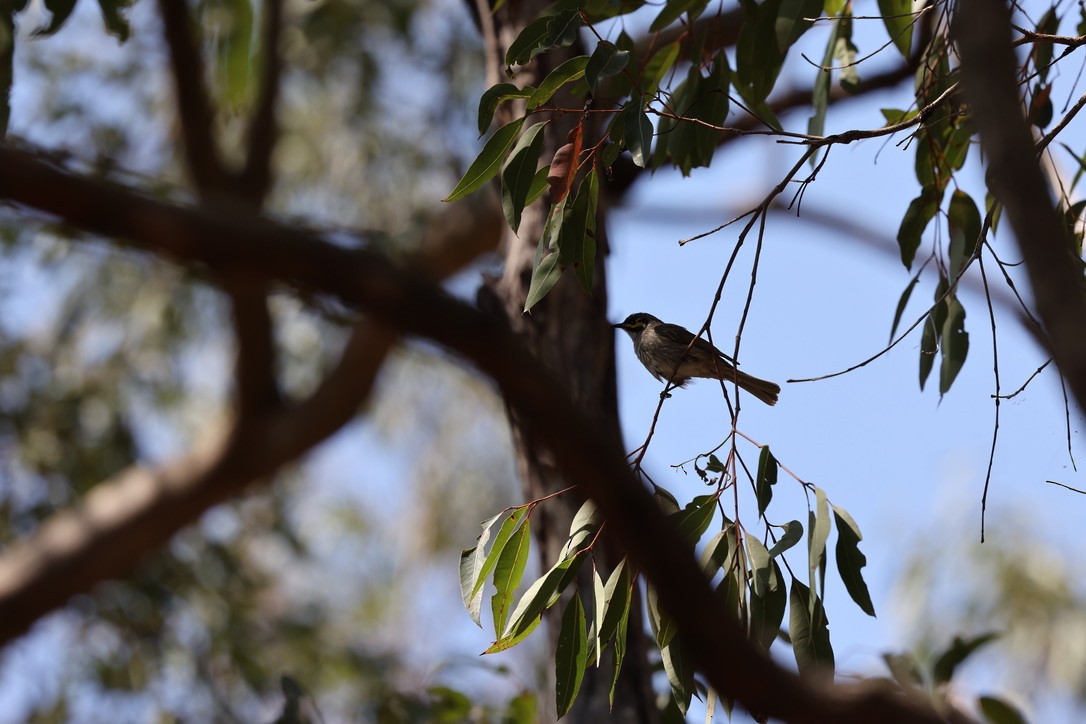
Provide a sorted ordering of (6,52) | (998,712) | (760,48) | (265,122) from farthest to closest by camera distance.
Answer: (265,122) < (998,712) < (6,52) < (760,48)

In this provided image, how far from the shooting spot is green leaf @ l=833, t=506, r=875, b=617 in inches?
86.0

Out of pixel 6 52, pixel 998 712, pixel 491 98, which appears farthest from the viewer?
pixel 998 712

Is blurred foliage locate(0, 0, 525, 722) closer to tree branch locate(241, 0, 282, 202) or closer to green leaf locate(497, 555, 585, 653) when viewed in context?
tree branch locate(241, 0, 282, 202)

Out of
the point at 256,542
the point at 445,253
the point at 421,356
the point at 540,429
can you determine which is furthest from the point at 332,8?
the point at 540,429

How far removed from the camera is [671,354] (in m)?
3.59

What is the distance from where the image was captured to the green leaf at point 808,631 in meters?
2.08

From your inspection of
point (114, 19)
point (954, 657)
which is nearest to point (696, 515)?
point (954, 657)

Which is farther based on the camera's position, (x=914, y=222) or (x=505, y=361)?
(x=914, y=222)

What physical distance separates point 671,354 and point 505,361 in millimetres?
2515

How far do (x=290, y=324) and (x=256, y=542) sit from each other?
5.21 ft

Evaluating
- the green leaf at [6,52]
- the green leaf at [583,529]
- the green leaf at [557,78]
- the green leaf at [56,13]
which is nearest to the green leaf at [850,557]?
the green leaf at [583,529]

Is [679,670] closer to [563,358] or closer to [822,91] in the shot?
[563,358]

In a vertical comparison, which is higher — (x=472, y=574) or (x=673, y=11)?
(x=673, y=11)

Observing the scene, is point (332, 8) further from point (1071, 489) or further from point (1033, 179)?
point (1033, 179)
